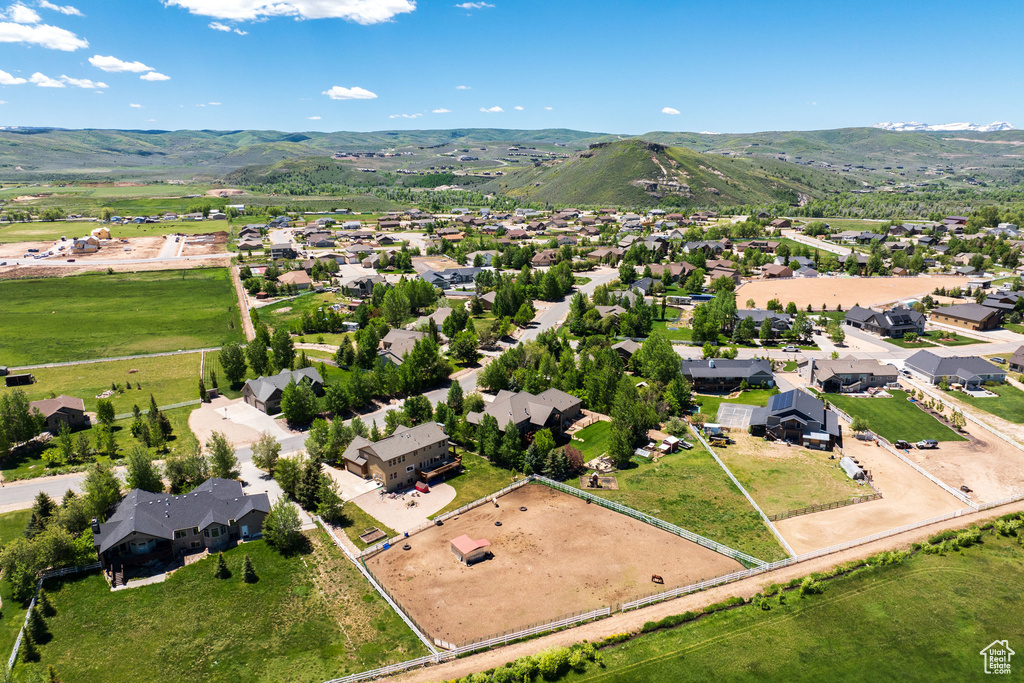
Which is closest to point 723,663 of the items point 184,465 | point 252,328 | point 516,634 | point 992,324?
point 516,634

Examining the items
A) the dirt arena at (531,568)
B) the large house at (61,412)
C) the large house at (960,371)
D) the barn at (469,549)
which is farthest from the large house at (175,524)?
the large house at (960,371)

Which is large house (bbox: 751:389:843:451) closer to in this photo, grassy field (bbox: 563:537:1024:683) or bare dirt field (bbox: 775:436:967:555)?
bare dirt field (bbox: 775:436:967:555)

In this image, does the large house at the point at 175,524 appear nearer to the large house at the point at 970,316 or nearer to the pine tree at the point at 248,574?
the pine tree at the point at 248,574

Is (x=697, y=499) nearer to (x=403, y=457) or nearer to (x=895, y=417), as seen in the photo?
(x=403, y=457)

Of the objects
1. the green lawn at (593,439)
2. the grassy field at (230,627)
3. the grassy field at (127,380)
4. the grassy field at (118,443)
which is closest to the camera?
the grassy field at (230,627)

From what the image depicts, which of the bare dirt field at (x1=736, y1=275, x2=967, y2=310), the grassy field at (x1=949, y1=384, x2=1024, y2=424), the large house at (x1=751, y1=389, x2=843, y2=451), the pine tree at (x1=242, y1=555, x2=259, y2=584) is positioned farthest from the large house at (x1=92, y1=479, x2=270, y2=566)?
the bare dirt field at (x1=736, y1=275, x2=967, y2=310)

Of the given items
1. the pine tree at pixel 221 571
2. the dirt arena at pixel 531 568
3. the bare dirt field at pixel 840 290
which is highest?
the bare dirt field at pixel 840 290
